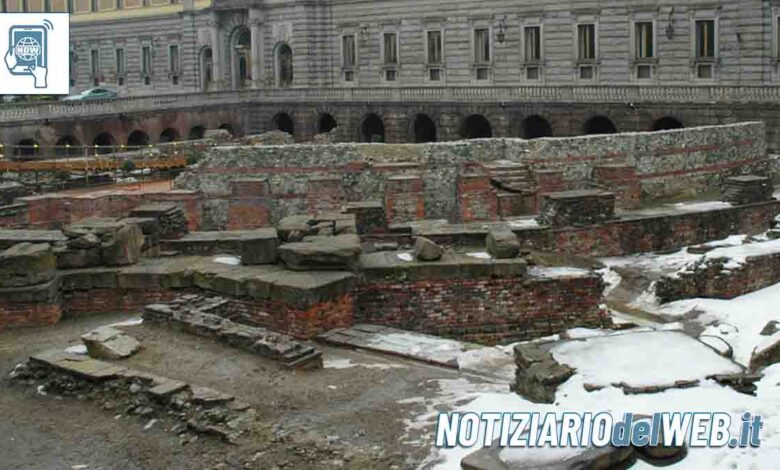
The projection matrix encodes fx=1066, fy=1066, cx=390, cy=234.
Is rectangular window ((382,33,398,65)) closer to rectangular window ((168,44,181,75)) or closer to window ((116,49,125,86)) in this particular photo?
rectangular window ((168,44,181,75))

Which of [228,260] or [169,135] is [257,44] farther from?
[228,260]

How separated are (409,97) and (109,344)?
3367 cm

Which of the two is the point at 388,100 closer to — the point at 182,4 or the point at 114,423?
the point at 182,4

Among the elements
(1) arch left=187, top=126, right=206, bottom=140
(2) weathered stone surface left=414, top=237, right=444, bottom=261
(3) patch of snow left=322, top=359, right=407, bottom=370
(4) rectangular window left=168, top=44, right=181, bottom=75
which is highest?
(4) rectangular window left=168, top=44, right=181, bottom=75

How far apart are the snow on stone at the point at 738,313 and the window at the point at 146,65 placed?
5025 centimetres

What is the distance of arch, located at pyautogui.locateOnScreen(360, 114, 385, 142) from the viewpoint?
47.4 m

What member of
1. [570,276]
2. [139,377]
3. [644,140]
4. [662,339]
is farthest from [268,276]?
[644,140]

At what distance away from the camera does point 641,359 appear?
10.5 m

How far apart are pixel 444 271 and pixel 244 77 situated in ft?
146

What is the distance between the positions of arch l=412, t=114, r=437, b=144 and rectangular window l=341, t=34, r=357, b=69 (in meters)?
6.97

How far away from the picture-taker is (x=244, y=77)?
5712cm

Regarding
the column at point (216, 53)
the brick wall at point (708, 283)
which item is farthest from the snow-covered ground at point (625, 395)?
the column at point (216, 53)

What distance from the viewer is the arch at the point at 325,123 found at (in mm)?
49406

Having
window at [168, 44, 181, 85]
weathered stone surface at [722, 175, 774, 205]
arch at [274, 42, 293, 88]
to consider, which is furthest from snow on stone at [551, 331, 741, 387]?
window at [168, 44, 181, 85]
